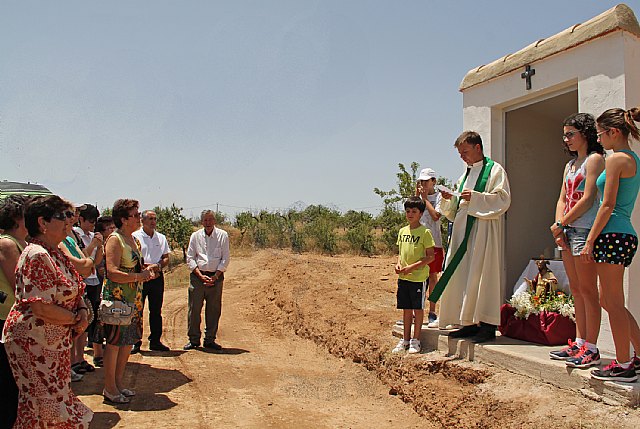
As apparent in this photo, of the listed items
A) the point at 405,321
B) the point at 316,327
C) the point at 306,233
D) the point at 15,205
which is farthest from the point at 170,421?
the point at 306,233

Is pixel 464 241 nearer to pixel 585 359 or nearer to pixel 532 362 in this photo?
pixel 532 362

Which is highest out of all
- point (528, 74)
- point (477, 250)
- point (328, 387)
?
point (528, 74)

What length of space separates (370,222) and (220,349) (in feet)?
60.2

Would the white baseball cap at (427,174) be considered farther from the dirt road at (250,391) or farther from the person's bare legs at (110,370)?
the person's bare legs at (110,370)

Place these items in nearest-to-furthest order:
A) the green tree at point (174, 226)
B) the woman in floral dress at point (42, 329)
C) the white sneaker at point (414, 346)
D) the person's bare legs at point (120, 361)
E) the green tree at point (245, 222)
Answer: the woman in floral dress at point (42, 329) < the person's bare legs at point (120, 361) < the white sneaker at point (414, 346) < the green tree at point (174, 226) < the green tree at point (245, 222)

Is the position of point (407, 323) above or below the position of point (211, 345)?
above

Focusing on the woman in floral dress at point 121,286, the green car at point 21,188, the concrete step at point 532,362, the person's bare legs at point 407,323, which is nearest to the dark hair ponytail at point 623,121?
the concrete step at point 532,362

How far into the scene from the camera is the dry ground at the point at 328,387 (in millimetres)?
4609

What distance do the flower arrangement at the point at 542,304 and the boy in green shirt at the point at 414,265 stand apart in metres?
1.03

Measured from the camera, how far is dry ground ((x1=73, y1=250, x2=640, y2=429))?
461 cm

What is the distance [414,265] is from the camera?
607 cm

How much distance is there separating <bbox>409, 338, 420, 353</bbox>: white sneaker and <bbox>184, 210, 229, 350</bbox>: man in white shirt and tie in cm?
292

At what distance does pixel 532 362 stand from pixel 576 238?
4.13 feet

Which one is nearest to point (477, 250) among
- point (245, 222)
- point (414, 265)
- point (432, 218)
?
point (414, 265)
